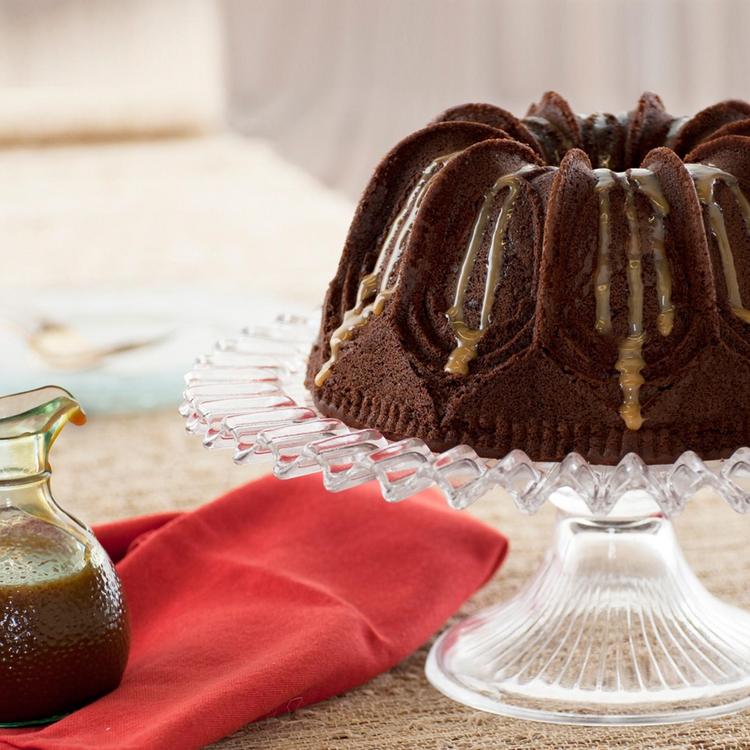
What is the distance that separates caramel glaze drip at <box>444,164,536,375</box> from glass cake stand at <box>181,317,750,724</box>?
78 millimetres

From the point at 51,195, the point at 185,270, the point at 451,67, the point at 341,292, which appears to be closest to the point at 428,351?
the point at 341,292

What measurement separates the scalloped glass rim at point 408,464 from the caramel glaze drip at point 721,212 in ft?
0.43

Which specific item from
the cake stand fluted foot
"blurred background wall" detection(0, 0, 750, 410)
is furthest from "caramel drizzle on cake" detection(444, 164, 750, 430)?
"blurred background wall" detection(0, 0, 750, 410)

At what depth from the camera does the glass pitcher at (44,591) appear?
3.42 feet

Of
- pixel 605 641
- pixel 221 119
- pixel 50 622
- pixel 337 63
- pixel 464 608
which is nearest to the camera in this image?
pixel 50 622

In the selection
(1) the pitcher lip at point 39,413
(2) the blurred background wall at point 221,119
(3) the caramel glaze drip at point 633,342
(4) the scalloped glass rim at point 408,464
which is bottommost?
(2) the blurred background wall at point 221,119

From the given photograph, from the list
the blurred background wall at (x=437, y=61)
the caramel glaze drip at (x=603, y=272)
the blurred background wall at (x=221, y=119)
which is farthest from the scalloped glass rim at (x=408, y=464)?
the blurred background wall at (x=437, y=61)

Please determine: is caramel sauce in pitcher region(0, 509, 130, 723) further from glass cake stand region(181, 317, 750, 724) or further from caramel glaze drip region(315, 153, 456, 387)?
caramel glaze drip region(315, 153, 456, 387)

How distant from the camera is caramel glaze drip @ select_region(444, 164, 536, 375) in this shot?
1.13 meters

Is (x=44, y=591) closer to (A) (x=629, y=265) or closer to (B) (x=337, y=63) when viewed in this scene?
(A) (x=629, y=265)

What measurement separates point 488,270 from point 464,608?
0.39 metres

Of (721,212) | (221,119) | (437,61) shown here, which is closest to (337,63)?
(221,119)

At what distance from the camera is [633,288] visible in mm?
1096

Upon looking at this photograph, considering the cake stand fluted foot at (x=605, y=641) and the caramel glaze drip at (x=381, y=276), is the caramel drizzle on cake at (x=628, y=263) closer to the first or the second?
the caramel glaze drip at (x=381, y=276)
